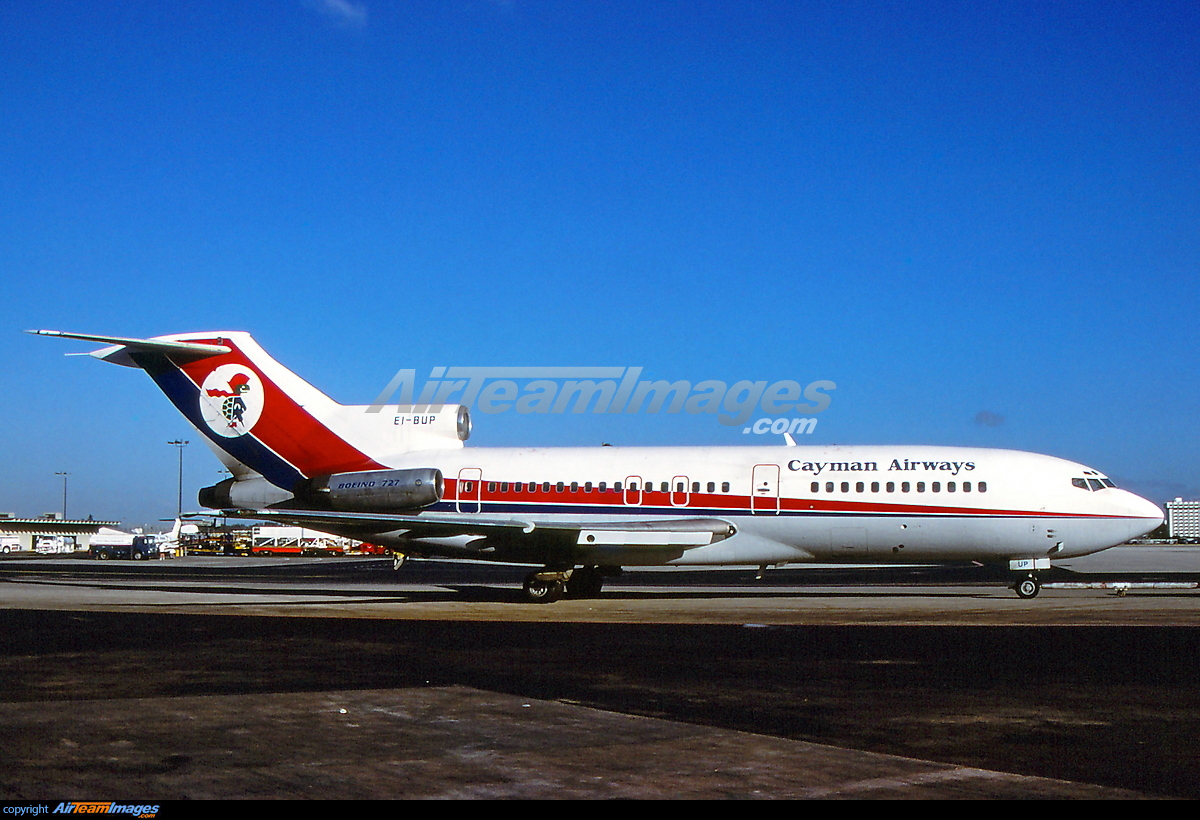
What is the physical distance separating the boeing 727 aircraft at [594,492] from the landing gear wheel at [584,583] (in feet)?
0.20

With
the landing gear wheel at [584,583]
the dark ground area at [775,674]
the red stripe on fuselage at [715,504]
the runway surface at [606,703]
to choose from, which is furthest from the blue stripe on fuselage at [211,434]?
the dark ground area at [775,674]

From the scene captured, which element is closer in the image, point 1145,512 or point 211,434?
point 1145,512

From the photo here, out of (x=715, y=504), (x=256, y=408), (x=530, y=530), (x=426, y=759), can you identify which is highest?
(x=256, y=408)

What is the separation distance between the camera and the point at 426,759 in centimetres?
739

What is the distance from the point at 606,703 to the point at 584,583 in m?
18.1

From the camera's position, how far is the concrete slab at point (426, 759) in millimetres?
6473

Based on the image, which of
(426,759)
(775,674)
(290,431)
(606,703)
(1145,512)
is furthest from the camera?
(290,431)

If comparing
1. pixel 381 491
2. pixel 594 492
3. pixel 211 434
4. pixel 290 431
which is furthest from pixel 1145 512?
pixel 211 434

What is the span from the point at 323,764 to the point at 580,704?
3306 mm

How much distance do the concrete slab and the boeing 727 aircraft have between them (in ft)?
53.8

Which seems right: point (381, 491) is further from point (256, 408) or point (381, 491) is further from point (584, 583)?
point (584, 583)

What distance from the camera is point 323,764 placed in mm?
7207

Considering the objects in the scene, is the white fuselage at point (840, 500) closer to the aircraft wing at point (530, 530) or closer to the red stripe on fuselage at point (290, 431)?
the aircraft wing at point (530, 530)

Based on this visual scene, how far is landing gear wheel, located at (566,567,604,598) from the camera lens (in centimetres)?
2794
